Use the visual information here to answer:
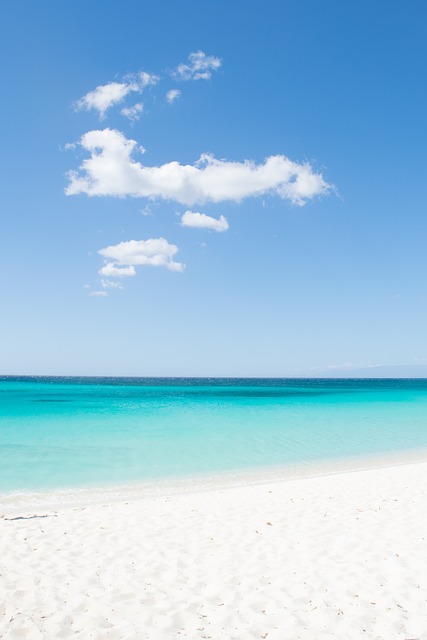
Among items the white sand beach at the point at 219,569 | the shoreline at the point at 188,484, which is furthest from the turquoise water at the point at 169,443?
the white sand beach at the point at 219,569

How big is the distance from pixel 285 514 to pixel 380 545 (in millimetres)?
2165

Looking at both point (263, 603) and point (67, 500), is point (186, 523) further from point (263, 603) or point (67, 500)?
point (67, 500)

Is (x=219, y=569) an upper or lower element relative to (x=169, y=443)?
upper

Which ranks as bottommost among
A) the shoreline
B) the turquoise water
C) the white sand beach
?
the turquoise water

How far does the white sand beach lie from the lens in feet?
14.8

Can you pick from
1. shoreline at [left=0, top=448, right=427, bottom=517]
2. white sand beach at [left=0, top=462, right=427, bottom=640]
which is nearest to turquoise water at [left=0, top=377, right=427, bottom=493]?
shoreline at [left=0, top=448, right=427, bottom=517]

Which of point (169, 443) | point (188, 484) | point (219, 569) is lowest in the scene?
point (169, 443)

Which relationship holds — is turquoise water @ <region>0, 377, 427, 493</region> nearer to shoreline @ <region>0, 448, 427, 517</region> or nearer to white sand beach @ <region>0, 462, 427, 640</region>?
shoreline @ <region>0, 448, 427, 517</region>

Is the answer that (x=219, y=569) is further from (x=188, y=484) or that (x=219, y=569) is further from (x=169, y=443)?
(x=169, y=443)

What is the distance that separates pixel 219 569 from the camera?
19.3 feet

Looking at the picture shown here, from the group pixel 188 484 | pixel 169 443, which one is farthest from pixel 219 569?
pixel 169 443

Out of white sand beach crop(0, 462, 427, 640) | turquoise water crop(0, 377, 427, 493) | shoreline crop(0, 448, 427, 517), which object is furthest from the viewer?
turquoise water crop(0, 377, 427, 493)

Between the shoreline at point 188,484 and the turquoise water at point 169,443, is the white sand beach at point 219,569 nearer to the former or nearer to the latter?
the shoreline at point 188,484

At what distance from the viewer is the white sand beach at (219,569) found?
14.8ft
